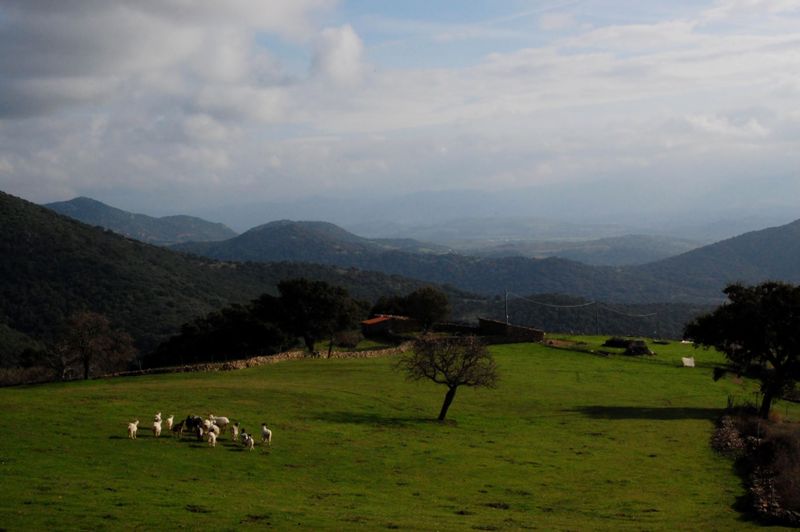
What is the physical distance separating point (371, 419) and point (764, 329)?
2768cm

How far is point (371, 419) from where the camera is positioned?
40906 millimetres

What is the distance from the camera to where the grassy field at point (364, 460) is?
21.7 metres

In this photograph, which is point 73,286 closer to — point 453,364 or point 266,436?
point 453,364

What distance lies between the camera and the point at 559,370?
217ft

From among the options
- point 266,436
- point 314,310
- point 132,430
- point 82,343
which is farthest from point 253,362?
point 132,430

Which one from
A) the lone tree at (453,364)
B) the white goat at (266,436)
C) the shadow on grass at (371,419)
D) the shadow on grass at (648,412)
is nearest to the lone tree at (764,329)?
the shadow on grass at (648,412)

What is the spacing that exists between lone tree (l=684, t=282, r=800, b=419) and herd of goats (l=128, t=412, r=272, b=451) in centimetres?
3417

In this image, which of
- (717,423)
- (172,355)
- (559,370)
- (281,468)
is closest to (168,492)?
(281,468)

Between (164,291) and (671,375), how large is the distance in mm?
141530

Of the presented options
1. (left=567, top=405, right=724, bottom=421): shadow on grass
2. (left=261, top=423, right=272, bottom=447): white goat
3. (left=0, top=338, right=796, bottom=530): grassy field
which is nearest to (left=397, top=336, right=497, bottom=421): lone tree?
(left=0, top=338, right=796, bottom=530): grassy field

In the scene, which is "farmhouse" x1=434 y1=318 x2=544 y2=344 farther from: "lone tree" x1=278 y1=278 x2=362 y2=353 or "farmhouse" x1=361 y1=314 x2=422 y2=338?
"lone tree" x1=278 y1=278 x2=362 y2=353

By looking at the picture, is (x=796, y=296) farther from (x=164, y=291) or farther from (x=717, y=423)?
(x=164, y=291)

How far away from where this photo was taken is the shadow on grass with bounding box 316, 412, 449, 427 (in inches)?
1564

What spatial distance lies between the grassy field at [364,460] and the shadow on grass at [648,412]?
245 mm
